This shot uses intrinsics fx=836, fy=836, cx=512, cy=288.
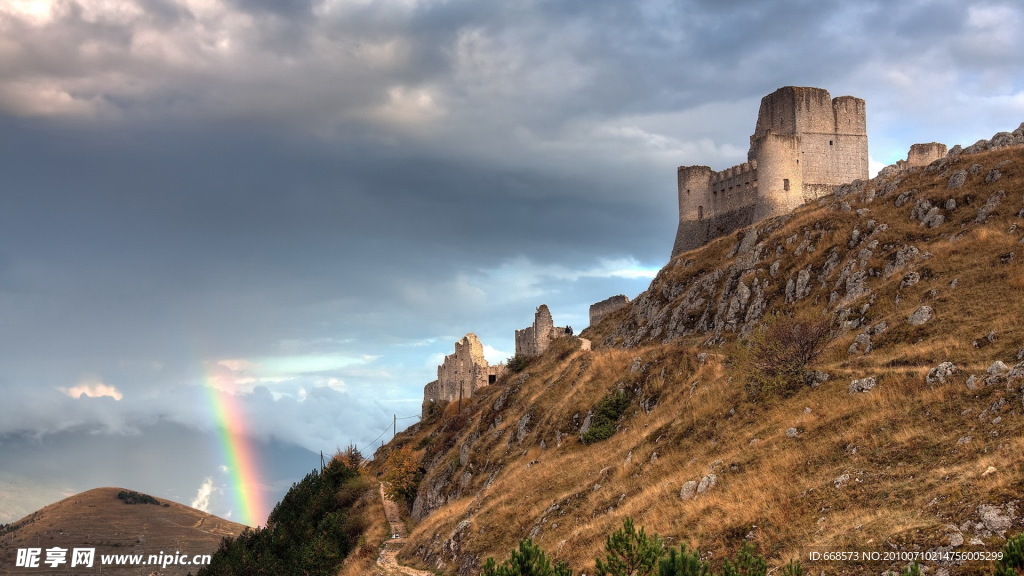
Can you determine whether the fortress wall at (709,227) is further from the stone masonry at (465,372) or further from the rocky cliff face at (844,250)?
the stone masonry at (465,372)

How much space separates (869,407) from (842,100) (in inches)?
2016

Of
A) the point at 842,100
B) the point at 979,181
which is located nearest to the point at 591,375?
the point at 979,181

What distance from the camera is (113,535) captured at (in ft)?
576

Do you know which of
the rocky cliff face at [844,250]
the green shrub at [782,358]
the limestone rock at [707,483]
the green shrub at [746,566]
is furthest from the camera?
the rocky cliff face at [844,250]

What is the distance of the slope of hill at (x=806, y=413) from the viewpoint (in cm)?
1991

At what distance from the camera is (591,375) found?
48.7 meters

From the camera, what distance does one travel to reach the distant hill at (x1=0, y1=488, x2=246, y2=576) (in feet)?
509

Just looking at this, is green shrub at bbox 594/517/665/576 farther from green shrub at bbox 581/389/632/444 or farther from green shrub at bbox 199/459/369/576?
green shrub at bbox 199/459/369/576

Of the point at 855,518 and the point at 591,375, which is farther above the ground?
the point at 591,375

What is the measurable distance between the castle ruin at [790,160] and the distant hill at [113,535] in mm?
120852

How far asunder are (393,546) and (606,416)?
51.1 feet

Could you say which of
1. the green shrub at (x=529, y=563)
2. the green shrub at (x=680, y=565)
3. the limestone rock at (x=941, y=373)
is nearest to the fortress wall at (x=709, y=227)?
the limestone rock at (x=941, y=373)

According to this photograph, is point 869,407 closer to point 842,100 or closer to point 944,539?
point 944,539

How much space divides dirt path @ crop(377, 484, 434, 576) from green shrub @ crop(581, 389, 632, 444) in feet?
33.6
